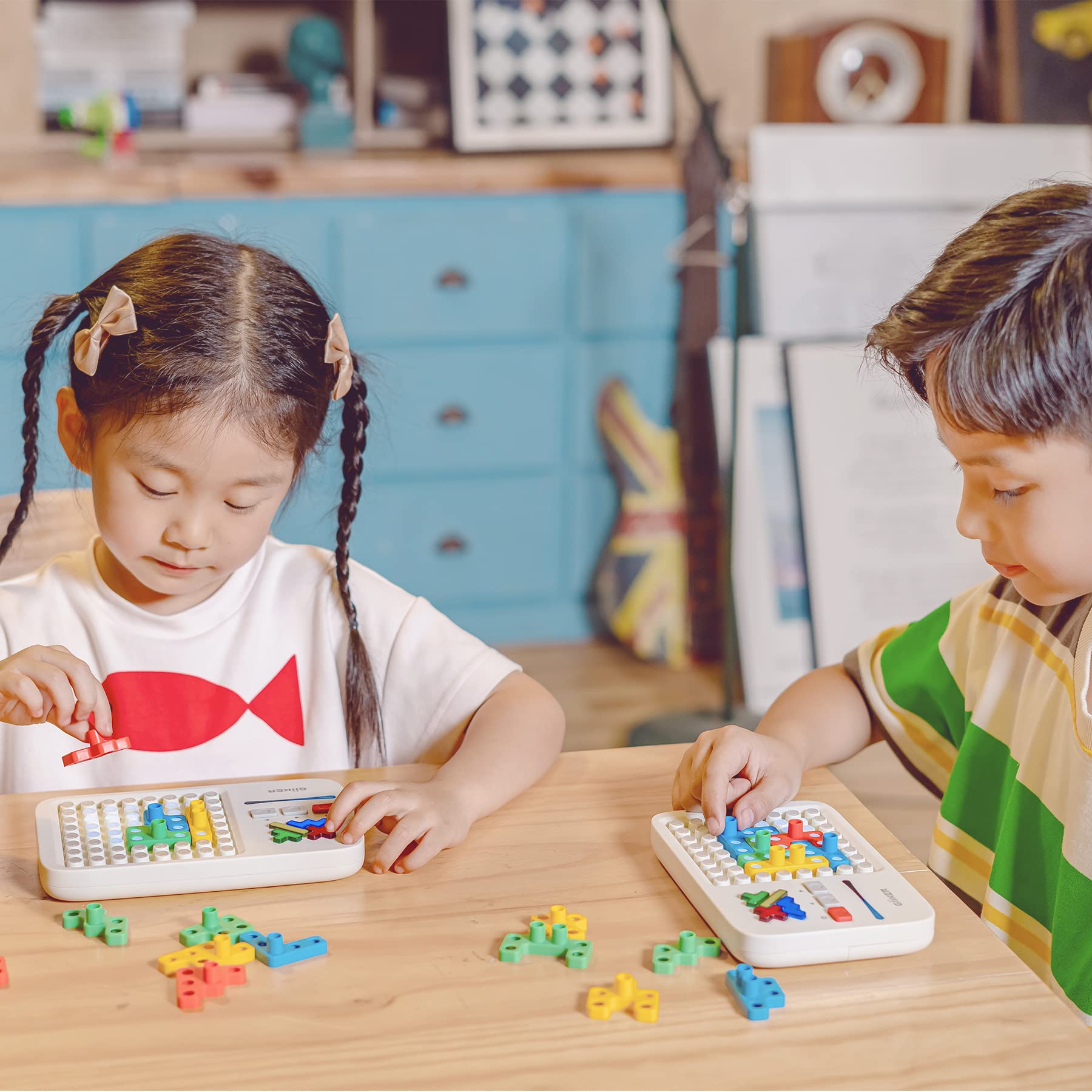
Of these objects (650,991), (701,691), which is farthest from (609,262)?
(650,991)

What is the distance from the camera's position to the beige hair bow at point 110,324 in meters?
0.88

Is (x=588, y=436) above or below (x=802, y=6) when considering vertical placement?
below

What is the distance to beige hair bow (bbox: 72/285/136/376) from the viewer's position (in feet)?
2.90

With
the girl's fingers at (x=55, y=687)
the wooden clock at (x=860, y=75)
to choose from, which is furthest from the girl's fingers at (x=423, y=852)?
the wooden clock at (x=860, y=75)

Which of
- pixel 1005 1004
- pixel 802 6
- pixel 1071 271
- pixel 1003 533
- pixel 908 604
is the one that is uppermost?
pixel 802 6

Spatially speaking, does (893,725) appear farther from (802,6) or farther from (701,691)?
(802,6)

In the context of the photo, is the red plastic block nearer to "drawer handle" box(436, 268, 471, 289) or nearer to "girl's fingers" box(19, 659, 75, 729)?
"girl's fingers" box(19, 659, 75, 729)

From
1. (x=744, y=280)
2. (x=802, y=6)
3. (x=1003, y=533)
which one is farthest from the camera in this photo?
(x=802, y=6)

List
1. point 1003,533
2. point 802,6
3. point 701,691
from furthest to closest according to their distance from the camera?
point 802,6 < point 701,691 < point 1003,533

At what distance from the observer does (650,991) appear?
0.61 meters

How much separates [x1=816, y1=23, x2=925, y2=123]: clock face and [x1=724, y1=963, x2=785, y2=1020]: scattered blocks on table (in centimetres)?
241

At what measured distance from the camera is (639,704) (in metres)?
2.45

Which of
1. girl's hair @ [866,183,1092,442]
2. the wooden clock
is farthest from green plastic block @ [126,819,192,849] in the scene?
the wooden clock

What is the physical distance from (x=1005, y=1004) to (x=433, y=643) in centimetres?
53
